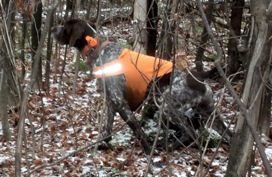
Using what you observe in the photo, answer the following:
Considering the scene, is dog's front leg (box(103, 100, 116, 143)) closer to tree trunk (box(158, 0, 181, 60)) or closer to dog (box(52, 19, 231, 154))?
dog (box(52, 19, 231, 154))

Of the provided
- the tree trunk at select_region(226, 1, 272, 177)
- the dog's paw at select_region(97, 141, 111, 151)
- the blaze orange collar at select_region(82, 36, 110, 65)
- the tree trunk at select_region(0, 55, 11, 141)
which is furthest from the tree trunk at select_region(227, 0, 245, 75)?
the tree trunk at select_region(226, 1, 272, 177)

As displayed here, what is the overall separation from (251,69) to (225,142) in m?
3.70

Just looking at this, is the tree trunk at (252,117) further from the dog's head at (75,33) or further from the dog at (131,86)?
the dog's head at (75,33)

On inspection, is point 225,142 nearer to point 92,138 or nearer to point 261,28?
point 92,138

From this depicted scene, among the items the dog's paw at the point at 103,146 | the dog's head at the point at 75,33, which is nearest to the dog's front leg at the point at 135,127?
the dog's paw at the point at 103,146

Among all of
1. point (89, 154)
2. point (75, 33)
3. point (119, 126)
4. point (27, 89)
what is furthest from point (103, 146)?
point (27, 89)

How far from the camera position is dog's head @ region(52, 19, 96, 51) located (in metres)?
6.11

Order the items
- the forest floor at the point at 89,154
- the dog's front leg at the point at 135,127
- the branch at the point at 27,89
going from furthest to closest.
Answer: the dog's front leg at the point at 135,127
the forest floor at the point at 89,154
the branch at the point at 27,89

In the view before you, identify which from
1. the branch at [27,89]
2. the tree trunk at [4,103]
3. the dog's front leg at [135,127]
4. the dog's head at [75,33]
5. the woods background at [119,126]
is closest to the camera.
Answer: the branch at [27,89]

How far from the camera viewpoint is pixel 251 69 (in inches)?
94.1

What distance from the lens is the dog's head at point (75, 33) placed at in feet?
20.0

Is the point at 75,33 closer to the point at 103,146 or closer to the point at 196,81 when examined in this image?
the point at 103,146

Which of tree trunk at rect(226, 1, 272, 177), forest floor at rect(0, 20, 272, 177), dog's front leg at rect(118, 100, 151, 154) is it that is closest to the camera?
tree trunk at rect(226, 1, 272, 177)

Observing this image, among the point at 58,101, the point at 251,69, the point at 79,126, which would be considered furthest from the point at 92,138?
the point at 251,69
